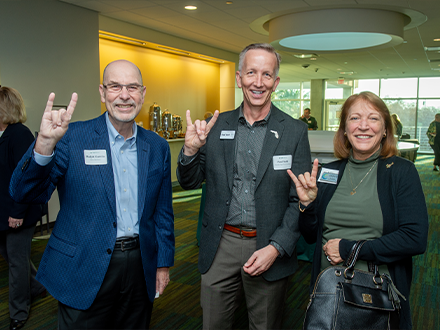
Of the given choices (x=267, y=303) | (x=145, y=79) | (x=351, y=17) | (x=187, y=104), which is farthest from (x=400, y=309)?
(x=187, y=104)

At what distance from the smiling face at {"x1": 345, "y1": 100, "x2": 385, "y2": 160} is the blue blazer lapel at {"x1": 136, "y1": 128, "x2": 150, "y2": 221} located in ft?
3.01

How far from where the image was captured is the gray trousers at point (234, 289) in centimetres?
173

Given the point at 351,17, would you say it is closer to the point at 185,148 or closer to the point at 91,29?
the point at 91,29

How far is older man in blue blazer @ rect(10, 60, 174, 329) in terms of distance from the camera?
151 centimetres

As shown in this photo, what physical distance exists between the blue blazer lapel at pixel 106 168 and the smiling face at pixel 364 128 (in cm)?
105

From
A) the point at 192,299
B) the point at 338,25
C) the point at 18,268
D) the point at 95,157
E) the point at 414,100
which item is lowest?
the point at 192,299

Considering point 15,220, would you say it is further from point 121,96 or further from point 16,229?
point 121,96

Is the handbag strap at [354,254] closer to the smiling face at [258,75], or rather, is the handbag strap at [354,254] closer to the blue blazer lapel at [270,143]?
the blue blazer lapel at [270,143]

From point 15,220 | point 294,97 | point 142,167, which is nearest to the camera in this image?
point 142,167

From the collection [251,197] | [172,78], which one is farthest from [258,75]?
[172,78]

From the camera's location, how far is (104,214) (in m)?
1.52

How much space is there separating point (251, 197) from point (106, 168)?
654 mm

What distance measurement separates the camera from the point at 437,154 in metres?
11.1

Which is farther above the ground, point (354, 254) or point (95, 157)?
point (95, 157)
